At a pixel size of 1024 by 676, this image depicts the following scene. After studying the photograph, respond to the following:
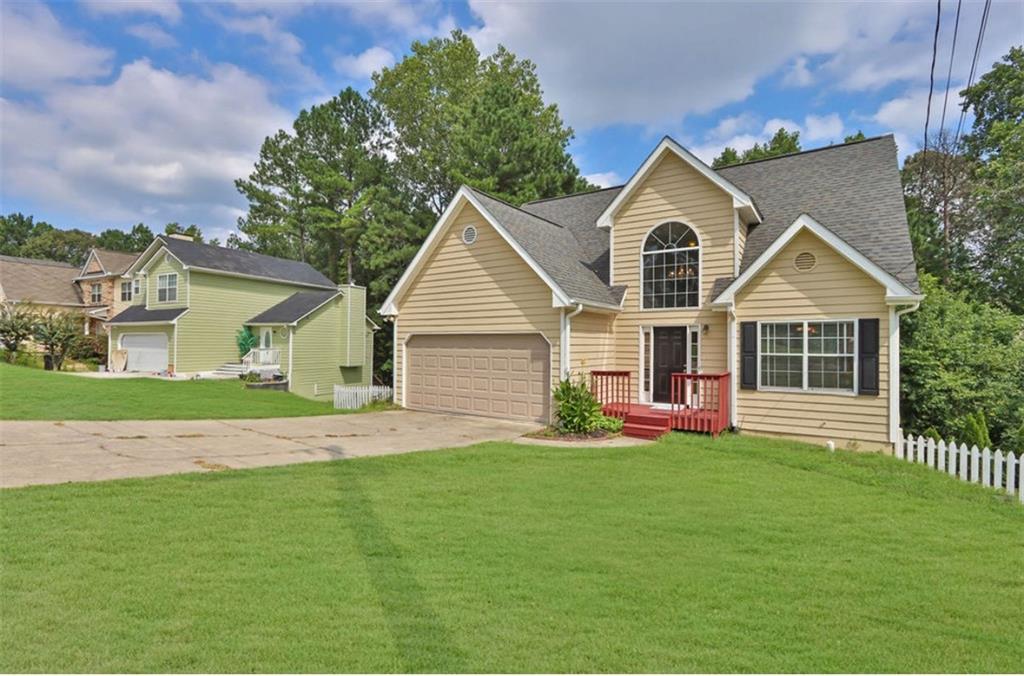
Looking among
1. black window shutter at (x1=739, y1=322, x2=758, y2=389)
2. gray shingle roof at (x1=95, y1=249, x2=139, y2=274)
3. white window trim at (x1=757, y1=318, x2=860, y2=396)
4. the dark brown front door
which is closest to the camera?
white window trim at (x1=757, y1=318, x2=860, y2=396)

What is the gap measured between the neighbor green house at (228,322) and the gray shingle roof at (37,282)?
27.9 ft

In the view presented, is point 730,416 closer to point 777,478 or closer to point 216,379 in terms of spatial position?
point 777,478

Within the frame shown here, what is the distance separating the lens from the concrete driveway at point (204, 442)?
7.47 m

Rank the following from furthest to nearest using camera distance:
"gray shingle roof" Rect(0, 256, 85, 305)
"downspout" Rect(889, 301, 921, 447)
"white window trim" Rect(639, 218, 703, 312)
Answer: "gray shingle roof" Rect(0, 256, 85, 305)
"white window trim" Rect(639, 218, 703, 312)
"downspout" Rect(889, 301, 921, 447)

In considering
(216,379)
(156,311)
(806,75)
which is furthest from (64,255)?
(806,75)

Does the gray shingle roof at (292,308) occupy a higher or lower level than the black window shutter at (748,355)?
higher

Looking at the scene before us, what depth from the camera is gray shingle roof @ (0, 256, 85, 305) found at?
32.3 m

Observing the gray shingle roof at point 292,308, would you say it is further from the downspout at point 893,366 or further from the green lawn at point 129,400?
the downspout at point 893,366

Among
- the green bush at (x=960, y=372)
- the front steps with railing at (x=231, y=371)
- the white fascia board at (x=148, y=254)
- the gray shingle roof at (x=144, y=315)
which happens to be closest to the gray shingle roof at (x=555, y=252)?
the green bush at (x=960, y=372)

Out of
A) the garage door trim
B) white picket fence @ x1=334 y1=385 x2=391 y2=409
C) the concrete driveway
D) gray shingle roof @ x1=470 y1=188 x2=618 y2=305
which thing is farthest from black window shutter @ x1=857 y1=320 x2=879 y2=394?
white picket fence @ x1=334 y1=385 x2=391 y2=409

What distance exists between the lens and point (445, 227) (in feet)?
49.2

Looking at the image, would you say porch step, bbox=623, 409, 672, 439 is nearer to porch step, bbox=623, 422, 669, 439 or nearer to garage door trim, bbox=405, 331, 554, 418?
porch step, bbox=623, 422, 669, 439

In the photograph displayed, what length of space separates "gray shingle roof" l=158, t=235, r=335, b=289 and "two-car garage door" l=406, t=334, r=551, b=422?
652 inches

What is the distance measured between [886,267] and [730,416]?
14.5 ft
